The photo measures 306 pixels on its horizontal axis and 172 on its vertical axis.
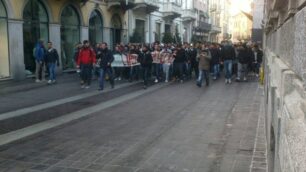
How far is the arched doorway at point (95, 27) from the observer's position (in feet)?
76.1

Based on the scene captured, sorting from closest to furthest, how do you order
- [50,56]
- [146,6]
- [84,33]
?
1. [50,56]
2. [84,33]
3. [146,6]

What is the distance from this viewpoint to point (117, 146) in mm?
6594

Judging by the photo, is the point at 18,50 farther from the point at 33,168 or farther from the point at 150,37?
the point at 150,37

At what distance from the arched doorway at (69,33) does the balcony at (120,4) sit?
3479 millimetres

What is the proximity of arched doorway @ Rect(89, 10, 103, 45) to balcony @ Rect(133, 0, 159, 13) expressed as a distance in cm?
442

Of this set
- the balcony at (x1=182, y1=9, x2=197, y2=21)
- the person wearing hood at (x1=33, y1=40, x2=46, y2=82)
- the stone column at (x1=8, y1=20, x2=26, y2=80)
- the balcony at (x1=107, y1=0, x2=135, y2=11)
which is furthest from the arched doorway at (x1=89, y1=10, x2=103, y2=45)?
the balcony at (x1=182, y1=9, x2=197, y2=21)

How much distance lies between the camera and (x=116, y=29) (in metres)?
26.3

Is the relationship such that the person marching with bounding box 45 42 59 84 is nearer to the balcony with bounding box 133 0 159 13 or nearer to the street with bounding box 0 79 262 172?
the street with bounding box 0 79 262 172

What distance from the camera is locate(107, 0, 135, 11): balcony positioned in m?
24.6

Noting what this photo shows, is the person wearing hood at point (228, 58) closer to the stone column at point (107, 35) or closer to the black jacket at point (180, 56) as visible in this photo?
the black jacket at point (180, 56)

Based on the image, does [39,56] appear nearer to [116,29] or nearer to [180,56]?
[180,56]

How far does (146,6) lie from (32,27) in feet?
41.2

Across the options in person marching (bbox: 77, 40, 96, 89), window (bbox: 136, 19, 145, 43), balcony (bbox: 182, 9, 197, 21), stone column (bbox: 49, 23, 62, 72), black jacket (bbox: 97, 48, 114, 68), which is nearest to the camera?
black jacket (bbox: 97, 48, 114, 68)

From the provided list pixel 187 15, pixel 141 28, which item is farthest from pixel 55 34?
pixel 187 15
